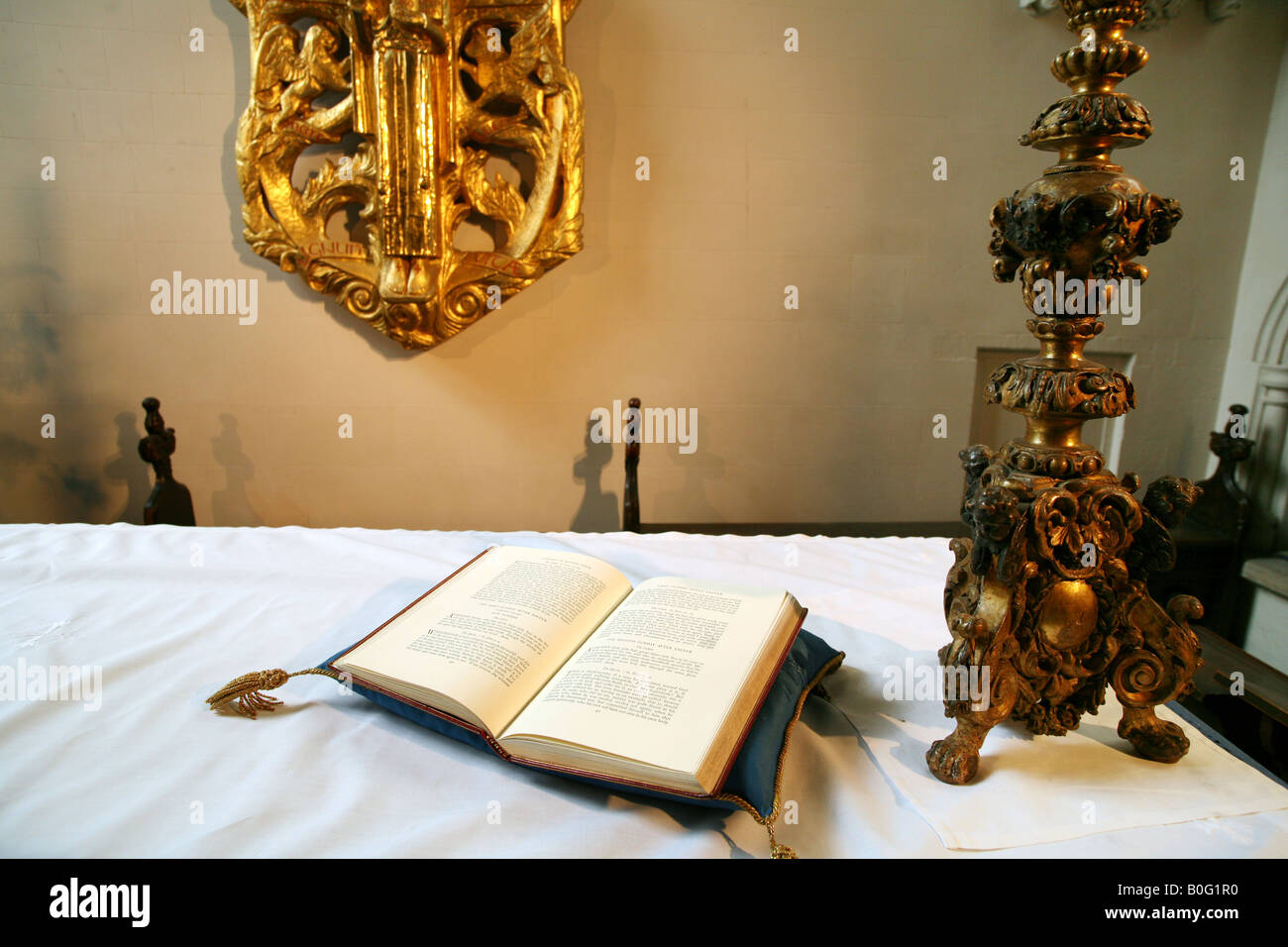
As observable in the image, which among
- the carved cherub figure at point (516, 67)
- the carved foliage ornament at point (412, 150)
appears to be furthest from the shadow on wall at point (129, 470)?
the carved cherub figure at point (516, 67)

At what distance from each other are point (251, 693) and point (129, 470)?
2.36 metres

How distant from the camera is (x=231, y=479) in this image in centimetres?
290

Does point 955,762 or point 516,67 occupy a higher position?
point 516,67

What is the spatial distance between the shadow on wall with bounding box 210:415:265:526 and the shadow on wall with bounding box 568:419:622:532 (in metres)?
1.25

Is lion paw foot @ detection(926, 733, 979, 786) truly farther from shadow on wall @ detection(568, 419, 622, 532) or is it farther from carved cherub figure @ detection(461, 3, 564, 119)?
carved cherub figure @ detection(461, 3, 564, 119)

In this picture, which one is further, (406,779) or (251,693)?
(251,693)

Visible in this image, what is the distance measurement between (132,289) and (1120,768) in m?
3.22

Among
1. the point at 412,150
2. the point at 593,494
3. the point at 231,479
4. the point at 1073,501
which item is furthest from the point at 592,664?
the point at 231,479

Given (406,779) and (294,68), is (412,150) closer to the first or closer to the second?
(294,68)

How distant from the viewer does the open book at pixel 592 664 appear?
33.2 inches

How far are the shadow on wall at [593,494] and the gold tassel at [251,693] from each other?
1.91 m

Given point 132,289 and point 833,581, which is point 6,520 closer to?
point 132,289

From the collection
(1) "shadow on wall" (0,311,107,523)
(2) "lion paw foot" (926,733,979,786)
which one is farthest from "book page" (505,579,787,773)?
(1) "shadow on wall" (0,311,107,523)

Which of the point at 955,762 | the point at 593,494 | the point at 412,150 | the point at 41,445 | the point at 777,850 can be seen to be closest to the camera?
the point at 777,850
